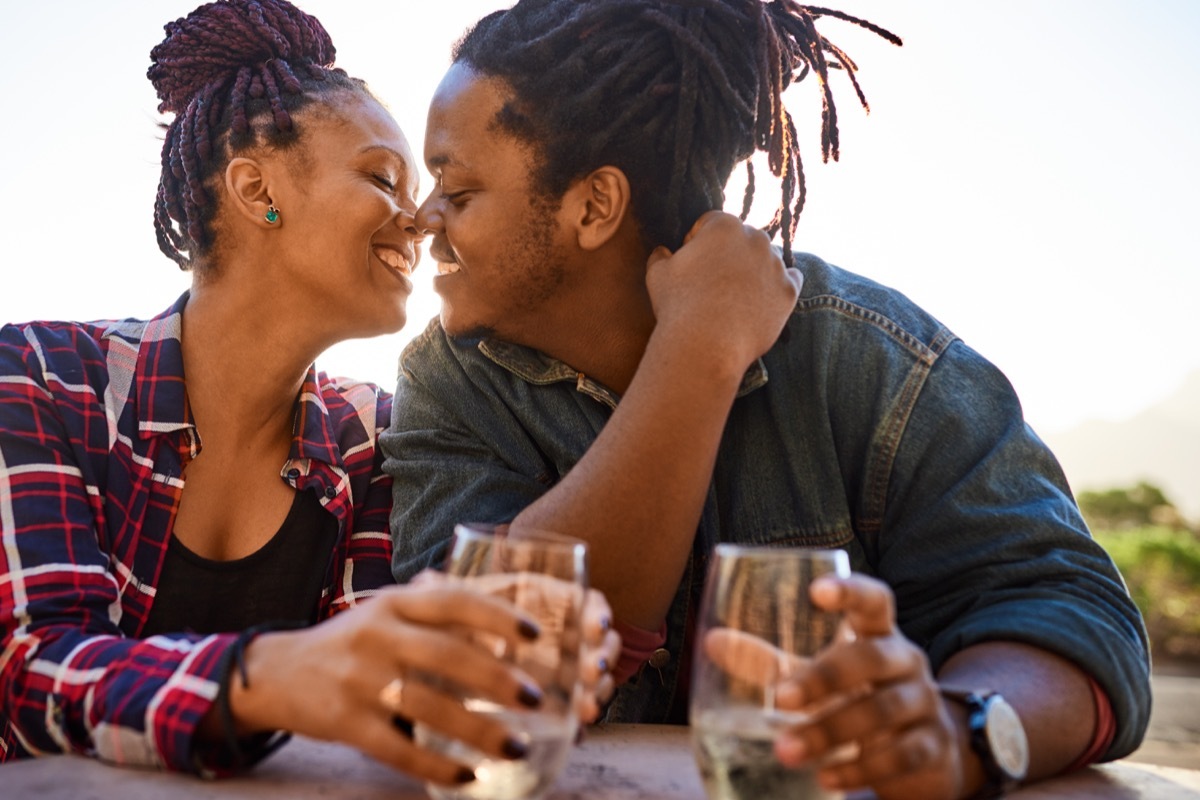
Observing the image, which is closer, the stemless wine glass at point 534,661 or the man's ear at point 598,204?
the stemless wine glass at point 534,661

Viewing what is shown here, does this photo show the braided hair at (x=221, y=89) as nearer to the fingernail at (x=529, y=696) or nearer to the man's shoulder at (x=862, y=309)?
the man's shoulder at (x=862, y=309)

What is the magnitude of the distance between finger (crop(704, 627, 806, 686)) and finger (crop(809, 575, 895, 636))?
6cm

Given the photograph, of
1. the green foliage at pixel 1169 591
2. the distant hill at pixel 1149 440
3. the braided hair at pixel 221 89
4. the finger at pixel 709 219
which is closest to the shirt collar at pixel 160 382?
the braided hair at pixel 221 89

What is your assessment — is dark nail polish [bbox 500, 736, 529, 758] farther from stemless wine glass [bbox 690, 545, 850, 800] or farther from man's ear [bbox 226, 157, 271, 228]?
man's ear [bbox 226, 157, 271, 228]

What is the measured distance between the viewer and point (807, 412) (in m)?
2.13

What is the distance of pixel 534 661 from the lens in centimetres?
94

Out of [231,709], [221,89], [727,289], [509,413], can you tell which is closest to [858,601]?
[231,709]

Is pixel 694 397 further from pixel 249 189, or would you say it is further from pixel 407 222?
pixel 249 189

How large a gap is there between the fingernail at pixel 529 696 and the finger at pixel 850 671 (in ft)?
0.69

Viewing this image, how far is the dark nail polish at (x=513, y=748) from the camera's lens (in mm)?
924

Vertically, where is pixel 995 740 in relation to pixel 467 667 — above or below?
below

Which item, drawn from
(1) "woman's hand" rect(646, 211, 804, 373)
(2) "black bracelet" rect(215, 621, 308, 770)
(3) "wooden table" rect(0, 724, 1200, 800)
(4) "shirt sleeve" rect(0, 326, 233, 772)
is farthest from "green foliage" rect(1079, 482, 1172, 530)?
(2) "black bracelet" rect(215, 621, 308, 770)

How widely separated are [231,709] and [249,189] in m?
1.70

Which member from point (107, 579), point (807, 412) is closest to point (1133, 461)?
point (807, 412)
